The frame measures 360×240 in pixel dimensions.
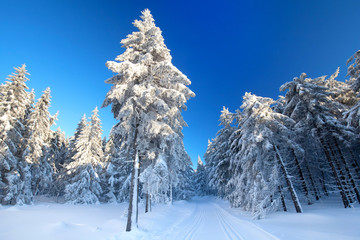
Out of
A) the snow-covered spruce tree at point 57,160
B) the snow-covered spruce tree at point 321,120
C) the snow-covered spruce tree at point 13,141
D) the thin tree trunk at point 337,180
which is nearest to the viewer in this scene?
the thin tree trunk at point 337,180

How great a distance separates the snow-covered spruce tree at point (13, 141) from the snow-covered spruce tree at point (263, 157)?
2492 centimetres

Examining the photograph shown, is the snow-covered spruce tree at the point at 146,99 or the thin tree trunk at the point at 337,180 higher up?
the snow-covered spruce tree at the point at 146,99

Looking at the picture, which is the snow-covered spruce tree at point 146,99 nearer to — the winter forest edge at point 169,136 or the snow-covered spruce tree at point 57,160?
the winter forest edge at point 169,136

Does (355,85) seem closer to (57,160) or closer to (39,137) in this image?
(39,137)

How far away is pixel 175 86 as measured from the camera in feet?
38.9

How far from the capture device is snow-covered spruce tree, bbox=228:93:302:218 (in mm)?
14430

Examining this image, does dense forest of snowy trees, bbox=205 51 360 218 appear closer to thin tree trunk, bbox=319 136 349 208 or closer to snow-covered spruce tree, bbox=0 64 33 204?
thin tree trunk, bbox=319 136 349 208

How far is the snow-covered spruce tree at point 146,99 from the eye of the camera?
9.96 m

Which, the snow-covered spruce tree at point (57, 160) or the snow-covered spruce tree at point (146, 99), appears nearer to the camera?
the snow-covered spruce tree at point (146, 99)

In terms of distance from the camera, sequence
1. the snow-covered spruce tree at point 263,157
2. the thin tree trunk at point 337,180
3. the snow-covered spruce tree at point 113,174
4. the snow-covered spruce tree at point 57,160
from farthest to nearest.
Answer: the snow-covered spruce tree at point 113,174 < the snow-covered spruce tree at point 57,160 < the snow-covered spruce tree at point 263,157 < the thin tree trunk at point 337,180

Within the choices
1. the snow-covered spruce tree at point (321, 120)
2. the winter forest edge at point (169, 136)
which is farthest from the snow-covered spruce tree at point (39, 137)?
the snow-covered spruce tree at point (321, 120)

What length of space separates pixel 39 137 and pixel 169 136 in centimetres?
2056

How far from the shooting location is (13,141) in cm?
1855

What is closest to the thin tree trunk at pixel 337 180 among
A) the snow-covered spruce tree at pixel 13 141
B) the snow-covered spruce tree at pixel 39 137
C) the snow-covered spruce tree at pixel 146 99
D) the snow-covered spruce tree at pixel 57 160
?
the snow-covered spruce tree at pixel 146 99
